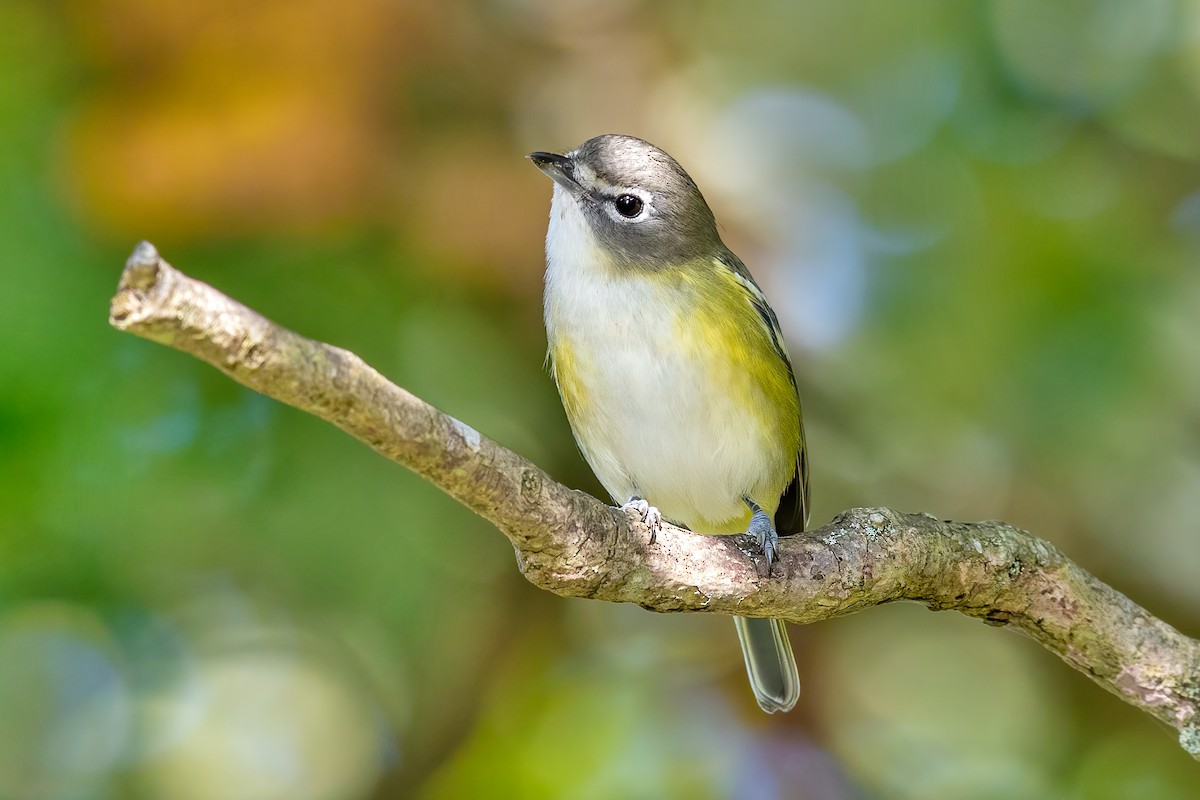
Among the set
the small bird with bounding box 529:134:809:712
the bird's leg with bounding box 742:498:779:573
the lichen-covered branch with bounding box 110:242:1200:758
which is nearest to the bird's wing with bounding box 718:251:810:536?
the small bird with bounding box 529:134:809:712

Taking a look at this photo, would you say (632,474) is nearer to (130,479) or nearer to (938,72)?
(130,479)

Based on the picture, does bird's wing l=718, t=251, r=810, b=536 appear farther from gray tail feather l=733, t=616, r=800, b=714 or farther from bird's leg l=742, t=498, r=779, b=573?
bird's leg l=742, t=498, r=779, b=573

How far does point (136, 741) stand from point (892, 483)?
345cm

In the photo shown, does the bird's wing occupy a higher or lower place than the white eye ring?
lower

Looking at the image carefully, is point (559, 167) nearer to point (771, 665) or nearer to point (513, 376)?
point (513, 376)

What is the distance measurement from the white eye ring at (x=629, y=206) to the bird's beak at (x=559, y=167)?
143 mm

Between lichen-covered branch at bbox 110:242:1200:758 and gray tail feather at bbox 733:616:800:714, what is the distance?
4.55ft

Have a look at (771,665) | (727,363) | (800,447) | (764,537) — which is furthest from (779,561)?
(771,665)

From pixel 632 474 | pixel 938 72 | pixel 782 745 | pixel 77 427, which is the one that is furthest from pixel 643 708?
pixel 938 72

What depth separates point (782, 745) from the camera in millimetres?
4805

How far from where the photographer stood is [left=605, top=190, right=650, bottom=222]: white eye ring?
435cm

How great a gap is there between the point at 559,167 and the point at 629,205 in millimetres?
288

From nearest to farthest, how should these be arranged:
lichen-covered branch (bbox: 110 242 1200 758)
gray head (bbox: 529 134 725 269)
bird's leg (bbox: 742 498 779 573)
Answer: lichen-covered branch (bbox: 110 242 1200 758)
bird's leg (bbox: 742 498 779 573)
gray head (bbox: 529 134 725 269)

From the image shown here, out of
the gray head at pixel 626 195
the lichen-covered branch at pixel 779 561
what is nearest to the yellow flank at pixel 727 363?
the gray head at pixel 626 195
